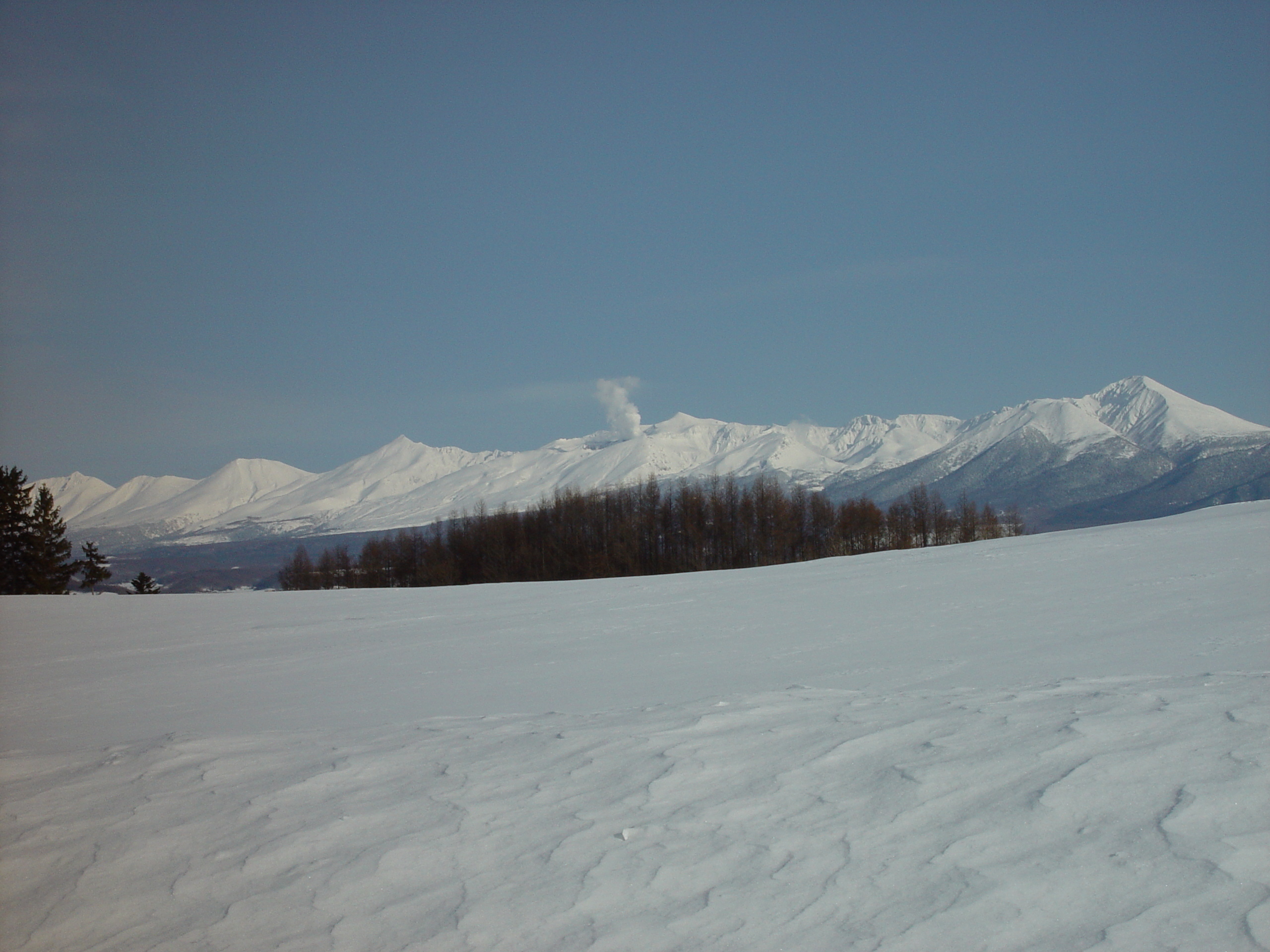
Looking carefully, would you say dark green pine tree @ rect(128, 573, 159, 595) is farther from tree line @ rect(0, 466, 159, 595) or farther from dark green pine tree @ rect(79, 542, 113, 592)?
tree line @ rect(0, 466, 159, 595)

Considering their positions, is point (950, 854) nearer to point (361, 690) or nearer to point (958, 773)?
point (958, 773)

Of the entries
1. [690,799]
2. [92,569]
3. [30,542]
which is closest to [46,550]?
[30,542]

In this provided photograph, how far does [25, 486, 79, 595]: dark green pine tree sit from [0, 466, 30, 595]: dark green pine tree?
288 mm

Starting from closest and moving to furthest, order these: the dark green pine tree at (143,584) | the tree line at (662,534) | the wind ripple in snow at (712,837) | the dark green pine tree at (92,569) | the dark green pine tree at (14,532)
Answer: the wind ripple in snow at (712,837) < the dark green pine tree at (14,532) < the dark green pine tree at (92,569) < the tree line at (662,534) < the dark green pine tree at (143,584)

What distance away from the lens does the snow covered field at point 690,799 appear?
141 inches

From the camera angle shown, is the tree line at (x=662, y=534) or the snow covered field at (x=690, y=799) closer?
the snow covered field at (x=690, y=799)

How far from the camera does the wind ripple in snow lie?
11.4ft

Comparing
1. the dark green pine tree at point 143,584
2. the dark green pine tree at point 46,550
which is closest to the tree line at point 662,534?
the dark green pine tree at point 143,584

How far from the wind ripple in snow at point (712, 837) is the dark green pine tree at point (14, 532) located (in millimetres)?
54303

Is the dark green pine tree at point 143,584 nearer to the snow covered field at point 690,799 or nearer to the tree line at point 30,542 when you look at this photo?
the tree line at point 30,542

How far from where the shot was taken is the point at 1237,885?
333 cm

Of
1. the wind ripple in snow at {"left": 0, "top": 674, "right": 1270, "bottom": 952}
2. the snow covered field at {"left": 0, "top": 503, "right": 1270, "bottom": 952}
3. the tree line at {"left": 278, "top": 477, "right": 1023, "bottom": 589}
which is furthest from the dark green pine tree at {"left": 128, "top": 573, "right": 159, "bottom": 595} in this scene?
the wind ripple in snow at {"left": 0, "top": 674, "right": 1270, "bottom": 952}

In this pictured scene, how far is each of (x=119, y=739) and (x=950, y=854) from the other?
7.42 metres

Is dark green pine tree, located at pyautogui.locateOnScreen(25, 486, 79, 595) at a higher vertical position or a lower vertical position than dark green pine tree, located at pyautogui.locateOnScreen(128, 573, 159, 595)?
higher
